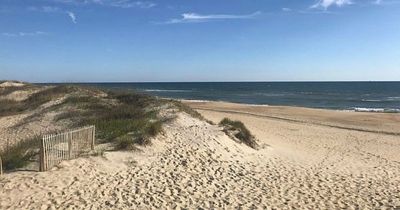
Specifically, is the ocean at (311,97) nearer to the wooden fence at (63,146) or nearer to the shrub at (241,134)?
the shrub at (241,134)

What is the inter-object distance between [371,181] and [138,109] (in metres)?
11.0

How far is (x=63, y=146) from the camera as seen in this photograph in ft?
38.5

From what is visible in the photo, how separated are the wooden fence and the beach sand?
290mm

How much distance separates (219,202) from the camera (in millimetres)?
10227

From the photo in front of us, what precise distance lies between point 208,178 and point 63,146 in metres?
4.14

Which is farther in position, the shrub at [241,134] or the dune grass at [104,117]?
the shrub at [241,134]

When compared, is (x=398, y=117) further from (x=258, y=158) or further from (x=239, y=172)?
(x=239, y=172)

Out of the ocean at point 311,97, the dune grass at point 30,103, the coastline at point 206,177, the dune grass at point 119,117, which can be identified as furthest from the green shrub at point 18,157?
the ocean at point 311,97

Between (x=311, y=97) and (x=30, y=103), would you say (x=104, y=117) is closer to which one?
(x=30, y=103)

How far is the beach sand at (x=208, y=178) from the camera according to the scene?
32.2 feet

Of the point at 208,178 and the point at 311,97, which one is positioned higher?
the point at 208,178

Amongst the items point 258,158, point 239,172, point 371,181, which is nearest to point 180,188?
point 239,172

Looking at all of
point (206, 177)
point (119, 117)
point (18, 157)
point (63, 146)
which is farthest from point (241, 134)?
point (18, 157)

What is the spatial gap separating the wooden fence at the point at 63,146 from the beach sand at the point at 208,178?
0.29 m
